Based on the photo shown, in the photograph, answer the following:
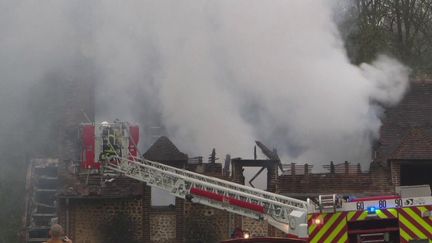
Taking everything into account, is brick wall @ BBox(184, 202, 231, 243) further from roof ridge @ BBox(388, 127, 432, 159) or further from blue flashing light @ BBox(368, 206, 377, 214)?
blue flashing light @ BBox(368, 206, 377, 214)

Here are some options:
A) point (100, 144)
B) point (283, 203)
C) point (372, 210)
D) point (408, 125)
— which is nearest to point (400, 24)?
point (408, 125)

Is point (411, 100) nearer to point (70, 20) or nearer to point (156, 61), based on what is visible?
point (156, 61)

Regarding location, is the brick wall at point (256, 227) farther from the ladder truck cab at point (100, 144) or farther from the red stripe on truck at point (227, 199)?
the red stripe on truck at point (227, 199)

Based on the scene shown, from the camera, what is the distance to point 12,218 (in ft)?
48.6

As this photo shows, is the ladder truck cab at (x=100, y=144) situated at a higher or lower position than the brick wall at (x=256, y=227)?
higher

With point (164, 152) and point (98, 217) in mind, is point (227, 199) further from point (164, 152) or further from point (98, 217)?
point (98, 217)

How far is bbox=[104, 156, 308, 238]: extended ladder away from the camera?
33.5 feet

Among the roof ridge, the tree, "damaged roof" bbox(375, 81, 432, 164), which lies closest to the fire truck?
the roof ridge

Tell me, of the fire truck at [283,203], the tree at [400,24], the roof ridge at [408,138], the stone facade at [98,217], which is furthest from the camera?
the tree at [400,24]

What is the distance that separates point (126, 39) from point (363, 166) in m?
6.11

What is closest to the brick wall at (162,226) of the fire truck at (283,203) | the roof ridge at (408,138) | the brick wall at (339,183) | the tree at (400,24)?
the brick wall at (339,183)

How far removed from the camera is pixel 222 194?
11008mm

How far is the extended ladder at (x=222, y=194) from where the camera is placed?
10219 mm

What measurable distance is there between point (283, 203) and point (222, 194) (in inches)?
42.9
